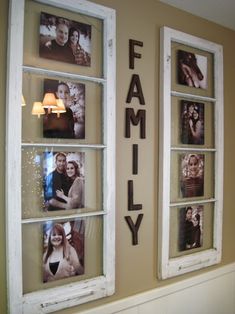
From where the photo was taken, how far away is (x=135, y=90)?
5.55ft

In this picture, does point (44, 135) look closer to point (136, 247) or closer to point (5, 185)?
point (5, 185)

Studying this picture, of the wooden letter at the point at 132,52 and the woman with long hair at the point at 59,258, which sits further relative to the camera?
the wooden letter at the point at 132,52

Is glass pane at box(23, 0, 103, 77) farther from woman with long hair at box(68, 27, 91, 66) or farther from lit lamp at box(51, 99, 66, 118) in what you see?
lit lamp at box(51, 99, 66, 118)

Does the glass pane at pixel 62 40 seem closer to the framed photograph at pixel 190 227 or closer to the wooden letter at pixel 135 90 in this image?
the wooden letter at pixel 135 90

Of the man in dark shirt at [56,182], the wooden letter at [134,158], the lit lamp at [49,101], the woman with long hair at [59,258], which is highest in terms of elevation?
the lit lamp at [49,101]

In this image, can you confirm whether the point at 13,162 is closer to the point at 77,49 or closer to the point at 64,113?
the point at 64,113

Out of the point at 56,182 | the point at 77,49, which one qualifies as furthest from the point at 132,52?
the point at 56,182

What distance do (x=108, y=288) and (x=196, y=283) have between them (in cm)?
67

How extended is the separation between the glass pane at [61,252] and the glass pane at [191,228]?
505mm

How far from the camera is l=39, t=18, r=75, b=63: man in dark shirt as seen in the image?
1415 millimetres

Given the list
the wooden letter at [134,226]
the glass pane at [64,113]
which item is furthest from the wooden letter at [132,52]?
the wooden letter at [134,226]

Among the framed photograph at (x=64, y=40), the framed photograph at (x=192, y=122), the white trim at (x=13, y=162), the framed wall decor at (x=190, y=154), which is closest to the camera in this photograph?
the white trim at (x=13, y=162)

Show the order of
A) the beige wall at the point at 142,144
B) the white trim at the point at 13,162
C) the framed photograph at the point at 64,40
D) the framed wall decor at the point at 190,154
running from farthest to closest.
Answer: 1. the framed wall decor at the point at 190,154
2. the beige wall at the point at 142,144
3. the framed photograph at the point at 64,40
4. the white trim at the point at 13,162

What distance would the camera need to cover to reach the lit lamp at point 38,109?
4.53 feet
